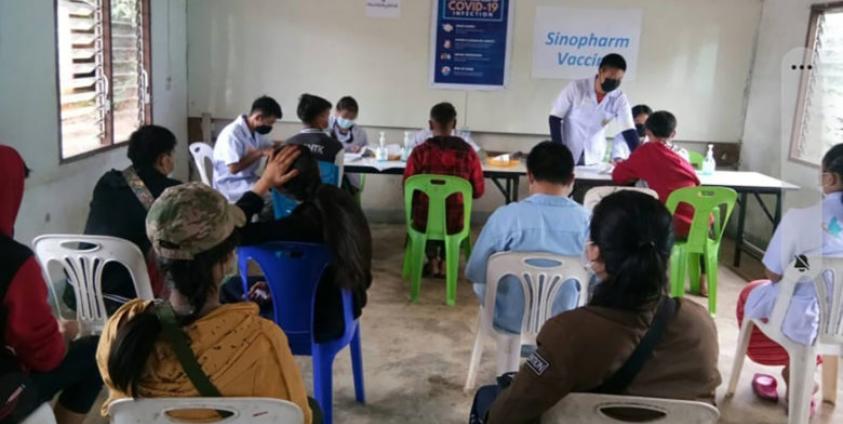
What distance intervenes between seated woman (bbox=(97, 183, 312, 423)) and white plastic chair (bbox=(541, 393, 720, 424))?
560 millimetres

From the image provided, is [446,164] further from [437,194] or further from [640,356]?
[640,356]

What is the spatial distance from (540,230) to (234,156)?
240 cm

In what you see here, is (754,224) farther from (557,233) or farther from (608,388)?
(608,388)

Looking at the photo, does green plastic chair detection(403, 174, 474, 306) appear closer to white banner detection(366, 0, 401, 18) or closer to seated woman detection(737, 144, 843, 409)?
seated woman detection(737, 144, 843, 409)

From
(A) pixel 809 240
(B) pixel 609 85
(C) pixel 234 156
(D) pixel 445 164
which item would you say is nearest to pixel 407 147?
(D) pixel 445 164

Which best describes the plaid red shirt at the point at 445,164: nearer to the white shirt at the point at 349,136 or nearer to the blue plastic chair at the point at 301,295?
the white shirt at the point at 349,136

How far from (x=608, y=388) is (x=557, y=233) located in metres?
1.24

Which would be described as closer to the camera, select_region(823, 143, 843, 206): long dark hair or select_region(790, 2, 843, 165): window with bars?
select_region(823, 143, 843, 206): long dark hair

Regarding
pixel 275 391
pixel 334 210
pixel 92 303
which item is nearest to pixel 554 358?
pixel 275 391

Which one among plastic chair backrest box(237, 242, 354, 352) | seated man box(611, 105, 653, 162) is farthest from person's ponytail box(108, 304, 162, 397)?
seated man box(611, 105, 653, 162)

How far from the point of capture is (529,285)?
2545mm

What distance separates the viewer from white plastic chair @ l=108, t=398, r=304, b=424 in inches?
52.8

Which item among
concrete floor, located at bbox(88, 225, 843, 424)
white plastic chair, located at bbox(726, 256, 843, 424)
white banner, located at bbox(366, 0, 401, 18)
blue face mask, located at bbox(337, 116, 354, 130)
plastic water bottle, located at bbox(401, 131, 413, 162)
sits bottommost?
concrete floor, located at bbox(88, 225, 843, 424)

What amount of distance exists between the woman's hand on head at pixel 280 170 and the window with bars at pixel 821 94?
10.9 ft
